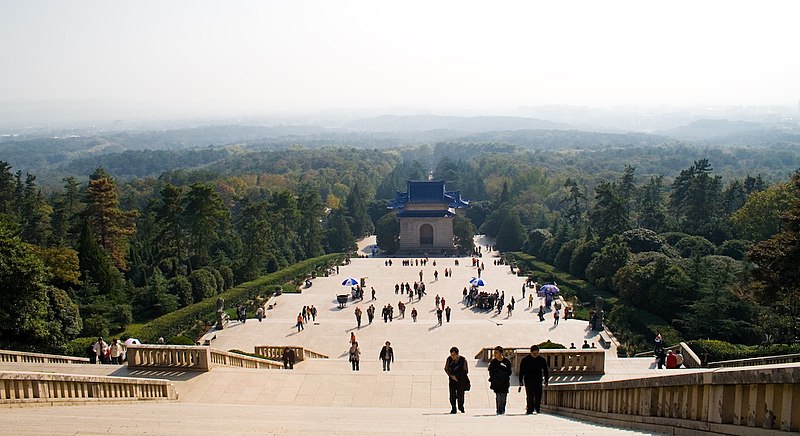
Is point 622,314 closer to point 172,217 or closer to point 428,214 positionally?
point 172,217

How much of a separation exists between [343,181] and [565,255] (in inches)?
2488

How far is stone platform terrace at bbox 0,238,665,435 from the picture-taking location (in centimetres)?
905

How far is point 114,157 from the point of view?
643 ft

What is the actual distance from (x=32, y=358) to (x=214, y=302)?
56.3 feet

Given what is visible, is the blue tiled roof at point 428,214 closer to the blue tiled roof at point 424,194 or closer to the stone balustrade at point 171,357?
the blue tiled roof at point 424,194

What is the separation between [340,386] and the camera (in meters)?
→ 17.1

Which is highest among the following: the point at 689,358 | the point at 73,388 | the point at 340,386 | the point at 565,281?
the point at 73,388

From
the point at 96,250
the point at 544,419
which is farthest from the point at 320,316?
the point at 544,419

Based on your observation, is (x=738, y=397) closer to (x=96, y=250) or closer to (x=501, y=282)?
(x=96, y=250)

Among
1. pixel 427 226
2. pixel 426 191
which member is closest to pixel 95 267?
pixel 427 226

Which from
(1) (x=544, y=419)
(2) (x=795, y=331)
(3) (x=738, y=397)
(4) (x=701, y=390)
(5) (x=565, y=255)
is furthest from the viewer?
(5) (x=565, y=255)

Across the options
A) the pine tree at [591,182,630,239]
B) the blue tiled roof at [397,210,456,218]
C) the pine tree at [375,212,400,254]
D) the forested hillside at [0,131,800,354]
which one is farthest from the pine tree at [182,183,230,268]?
the pine tree at [591,182,630,239]

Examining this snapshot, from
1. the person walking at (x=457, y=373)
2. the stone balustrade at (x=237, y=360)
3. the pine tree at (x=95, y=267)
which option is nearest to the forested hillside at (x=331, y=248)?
the pine tree at (x=95, y=267)

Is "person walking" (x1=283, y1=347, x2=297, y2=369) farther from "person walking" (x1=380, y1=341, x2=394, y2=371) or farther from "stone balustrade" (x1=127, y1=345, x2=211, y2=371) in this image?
"stone balustrade" (x1=127, y1=345, x2=211, y2=371)
